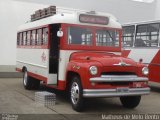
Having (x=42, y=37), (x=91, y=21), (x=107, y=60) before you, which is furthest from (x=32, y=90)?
(x=107, y=60)

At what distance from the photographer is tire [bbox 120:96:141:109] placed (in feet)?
31.1

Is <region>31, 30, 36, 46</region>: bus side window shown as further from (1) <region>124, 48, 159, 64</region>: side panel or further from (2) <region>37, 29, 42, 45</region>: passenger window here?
(1) <region>124, 48, 159, 64</region>: side panel

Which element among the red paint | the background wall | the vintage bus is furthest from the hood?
the background wall

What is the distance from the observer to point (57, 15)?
10102 millimetres

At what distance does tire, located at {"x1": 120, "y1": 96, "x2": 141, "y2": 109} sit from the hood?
1.13 metres

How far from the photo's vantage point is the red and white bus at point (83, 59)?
8.44 m

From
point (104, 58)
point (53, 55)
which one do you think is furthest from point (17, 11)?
point (104, 58)

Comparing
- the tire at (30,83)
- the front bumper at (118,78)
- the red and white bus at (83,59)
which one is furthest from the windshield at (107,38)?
the tire at (30,83)

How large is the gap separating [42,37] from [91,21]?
1.93 m

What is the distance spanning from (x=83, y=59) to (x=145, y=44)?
16.7ft

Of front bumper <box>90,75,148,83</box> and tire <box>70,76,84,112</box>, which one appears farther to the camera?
tire <box>70,76,84,112</box>

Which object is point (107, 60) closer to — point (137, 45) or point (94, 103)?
point (94, 103)

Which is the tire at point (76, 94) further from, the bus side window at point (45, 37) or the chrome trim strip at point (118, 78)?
the bus side window at point (45, 37)

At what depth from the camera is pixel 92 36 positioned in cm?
1013
